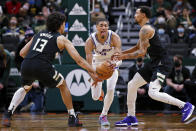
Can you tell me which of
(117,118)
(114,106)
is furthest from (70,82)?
(117,118)

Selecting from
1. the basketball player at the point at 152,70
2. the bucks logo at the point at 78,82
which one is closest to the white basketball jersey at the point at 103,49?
the basketball player at the point at 152,70

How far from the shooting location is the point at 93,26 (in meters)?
13.5

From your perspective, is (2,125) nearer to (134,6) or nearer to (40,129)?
(40,129)

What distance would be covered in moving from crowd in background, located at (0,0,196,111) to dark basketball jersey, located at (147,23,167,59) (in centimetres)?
333

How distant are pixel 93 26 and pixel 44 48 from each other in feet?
20.3

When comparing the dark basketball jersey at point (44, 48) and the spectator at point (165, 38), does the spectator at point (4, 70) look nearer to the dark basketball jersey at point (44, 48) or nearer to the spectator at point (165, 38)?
the dark basketball jersey at point (44, 48)

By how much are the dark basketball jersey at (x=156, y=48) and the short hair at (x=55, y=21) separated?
1.52 m

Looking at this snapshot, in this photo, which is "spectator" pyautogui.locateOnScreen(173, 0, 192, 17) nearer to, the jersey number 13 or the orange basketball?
the orange basketball

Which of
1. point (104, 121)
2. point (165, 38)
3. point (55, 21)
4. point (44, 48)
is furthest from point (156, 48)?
point (165, 38)

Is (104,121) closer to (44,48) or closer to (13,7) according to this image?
(44,48)

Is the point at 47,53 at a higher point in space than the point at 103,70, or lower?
higher

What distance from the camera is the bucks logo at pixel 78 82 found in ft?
35.7

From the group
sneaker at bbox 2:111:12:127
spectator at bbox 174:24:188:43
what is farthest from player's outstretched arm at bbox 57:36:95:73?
spectator at bbox 174:24:188:43

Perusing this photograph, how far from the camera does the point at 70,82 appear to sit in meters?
10.9
